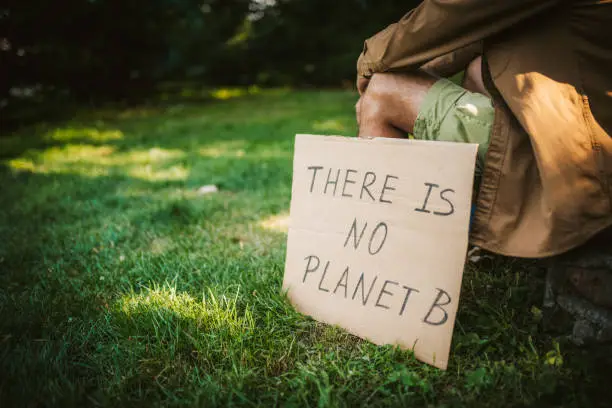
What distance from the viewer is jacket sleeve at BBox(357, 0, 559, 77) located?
1.23 meters

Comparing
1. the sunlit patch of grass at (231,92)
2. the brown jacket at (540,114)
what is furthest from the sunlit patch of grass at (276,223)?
the sunlit patch of grass at (231,92)

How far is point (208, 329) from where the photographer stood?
1453 mm

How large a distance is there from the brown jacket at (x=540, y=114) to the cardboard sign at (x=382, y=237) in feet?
0.40

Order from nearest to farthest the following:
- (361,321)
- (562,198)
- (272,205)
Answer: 1. (562,198)
2. (361,321)
3. (272,205)

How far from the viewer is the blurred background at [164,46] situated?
7.64 meters

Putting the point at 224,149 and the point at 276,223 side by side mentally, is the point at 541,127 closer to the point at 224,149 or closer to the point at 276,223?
the point at 276,223

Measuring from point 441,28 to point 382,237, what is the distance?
27.8 inches

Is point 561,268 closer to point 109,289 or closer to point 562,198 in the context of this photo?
point 562,198

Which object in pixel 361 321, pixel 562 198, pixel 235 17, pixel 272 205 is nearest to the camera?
pixel 562 198

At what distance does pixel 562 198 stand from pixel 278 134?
4.85m

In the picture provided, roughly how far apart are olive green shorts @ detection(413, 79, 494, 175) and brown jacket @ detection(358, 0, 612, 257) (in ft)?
0.22

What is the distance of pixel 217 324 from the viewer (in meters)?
1.45

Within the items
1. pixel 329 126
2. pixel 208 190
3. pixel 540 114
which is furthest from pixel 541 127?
pixel 329 126

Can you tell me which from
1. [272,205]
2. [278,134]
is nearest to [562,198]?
[272,205]
